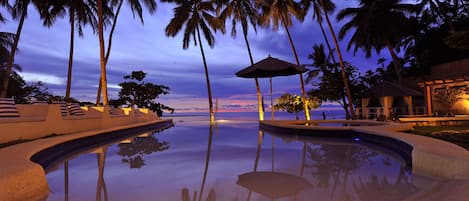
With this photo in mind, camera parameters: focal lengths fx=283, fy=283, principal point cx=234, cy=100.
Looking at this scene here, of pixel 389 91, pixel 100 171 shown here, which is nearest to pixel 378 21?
pixel 389 91

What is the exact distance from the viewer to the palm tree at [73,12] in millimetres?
14904

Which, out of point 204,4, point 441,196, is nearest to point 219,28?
point 204,4

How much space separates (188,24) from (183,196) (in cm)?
1591

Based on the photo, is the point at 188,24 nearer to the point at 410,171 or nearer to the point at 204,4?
the point at 204,4

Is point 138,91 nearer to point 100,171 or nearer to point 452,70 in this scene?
point 100,171

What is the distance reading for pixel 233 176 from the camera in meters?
3.68

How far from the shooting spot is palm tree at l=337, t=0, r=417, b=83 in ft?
61.7

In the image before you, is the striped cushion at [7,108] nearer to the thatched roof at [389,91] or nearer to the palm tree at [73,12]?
the palm tree at [73,12]

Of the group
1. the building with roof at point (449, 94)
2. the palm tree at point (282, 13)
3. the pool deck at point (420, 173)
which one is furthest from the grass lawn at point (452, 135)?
the palm tree at point (282, 13)

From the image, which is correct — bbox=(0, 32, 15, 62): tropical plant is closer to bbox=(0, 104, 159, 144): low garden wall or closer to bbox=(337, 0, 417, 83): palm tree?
bbox=(0, 104, 159, 144): low garden wall

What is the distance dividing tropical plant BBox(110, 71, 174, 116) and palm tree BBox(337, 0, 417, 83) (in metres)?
13.6

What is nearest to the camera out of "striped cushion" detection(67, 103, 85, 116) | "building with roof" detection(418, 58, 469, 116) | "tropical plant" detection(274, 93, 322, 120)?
"striped cushion" detection(67, 103, 85, 116)

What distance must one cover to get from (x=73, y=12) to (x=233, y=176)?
51.9 feet

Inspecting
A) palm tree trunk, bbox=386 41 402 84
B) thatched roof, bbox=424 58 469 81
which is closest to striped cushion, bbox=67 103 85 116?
thatched roof, bbox=424 58 469 81
